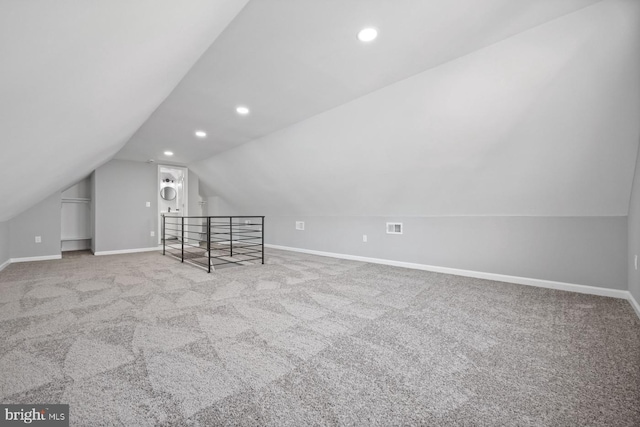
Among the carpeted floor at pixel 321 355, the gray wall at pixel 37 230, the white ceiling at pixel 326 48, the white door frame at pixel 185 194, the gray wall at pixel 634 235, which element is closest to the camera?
the carpeted floor at pixel 321 355

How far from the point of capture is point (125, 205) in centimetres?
622

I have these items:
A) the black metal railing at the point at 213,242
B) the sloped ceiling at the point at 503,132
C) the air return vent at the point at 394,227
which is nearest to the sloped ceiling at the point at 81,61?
the sloped ceiling at the point at 503,132

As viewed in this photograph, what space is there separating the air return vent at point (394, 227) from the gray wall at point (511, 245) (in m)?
0.07

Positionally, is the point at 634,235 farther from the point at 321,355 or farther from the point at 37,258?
the point at 37,258

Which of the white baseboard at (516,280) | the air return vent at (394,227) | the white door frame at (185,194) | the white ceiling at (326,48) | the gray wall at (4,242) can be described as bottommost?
the white baseboard at (516,280)

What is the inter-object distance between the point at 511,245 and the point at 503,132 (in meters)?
1.58

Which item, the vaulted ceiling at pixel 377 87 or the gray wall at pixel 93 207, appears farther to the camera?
the gray wall at pixel 93 207

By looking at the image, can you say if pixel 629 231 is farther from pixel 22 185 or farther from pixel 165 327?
pixel 22 185

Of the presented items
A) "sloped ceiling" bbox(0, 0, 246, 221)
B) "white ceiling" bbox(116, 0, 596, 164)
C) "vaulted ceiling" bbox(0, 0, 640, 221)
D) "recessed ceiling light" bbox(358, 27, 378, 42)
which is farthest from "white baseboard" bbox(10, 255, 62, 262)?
"recessed ceiling light" bbox(358, 27, 378, 42)

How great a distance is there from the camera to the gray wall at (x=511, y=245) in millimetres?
2984

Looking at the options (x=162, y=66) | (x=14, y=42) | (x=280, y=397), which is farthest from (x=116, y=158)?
(x=280, y=397)

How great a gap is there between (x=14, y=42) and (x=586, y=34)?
313 cm

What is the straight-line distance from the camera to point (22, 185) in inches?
111

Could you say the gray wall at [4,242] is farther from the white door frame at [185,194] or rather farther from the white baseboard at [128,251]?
the white door frame at [185,194]
